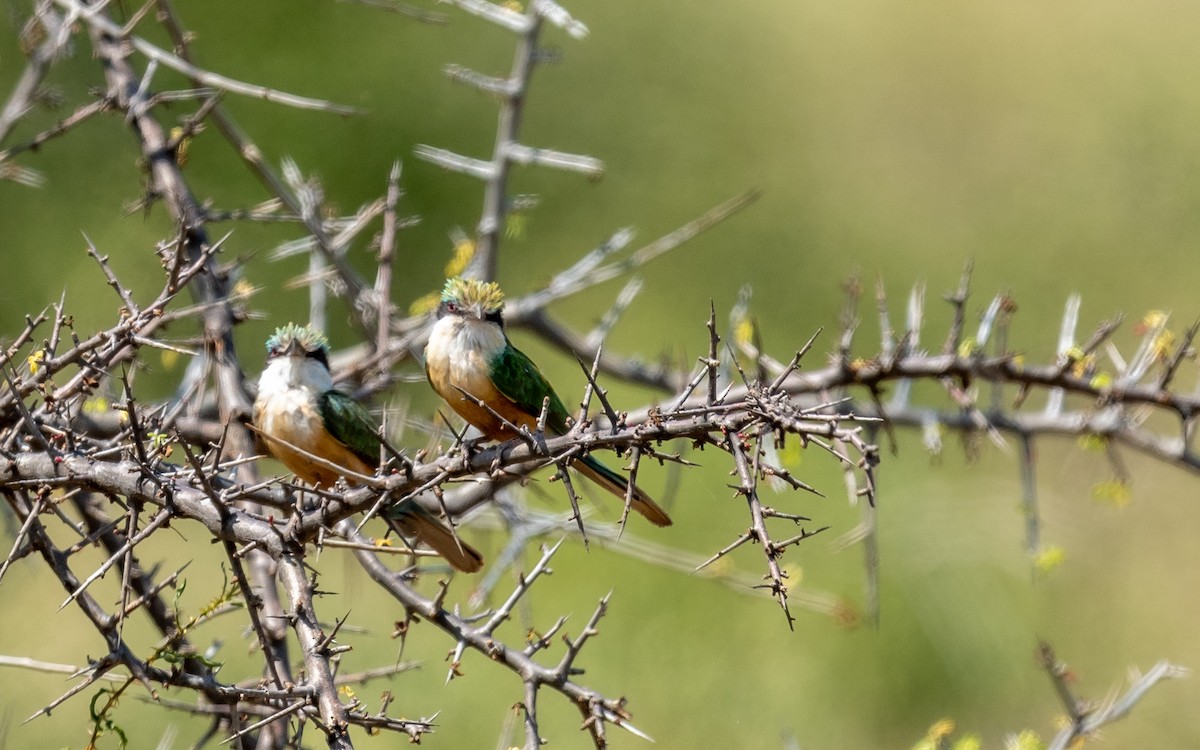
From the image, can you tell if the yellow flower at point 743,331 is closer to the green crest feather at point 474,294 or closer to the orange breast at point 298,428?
the green crest feather at point 474,294

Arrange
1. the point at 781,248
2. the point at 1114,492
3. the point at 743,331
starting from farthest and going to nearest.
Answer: the point at 781,248
the point at 743,331
the point at 1114,492

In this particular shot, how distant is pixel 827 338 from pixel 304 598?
29.3 feet

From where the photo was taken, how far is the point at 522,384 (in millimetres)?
5105

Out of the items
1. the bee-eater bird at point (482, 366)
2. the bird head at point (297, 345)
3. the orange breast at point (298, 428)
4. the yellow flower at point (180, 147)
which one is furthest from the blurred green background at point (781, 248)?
the yellow flower at point (180, 147)

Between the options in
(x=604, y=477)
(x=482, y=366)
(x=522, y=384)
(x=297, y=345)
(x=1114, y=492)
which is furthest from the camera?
(x=297, y=345)

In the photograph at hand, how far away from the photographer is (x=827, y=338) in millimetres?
11859

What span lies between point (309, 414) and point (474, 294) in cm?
78

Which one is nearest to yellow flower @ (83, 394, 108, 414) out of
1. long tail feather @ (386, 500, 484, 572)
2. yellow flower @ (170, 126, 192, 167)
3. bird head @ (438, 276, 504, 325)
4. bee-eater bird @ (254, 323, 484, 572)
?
bee-eater bird @ (254, 323, 484, 572)

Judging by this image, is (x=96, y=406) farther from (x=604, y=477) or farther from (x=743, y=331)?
(x=743, y=331)

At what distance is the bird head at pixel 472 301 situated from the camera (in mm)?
5156

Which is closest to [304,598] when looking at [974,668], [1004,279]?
[974,668]

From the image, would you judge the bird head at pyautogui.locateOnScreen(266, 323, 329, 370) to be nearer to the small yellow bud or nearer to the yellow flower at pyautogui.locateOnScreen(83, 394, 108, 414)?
the yellow flower at pyautogui.locateOnScreen(83, 394, 108, 414)

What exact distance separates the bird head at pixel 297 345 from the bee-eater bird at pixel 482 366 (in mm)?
572

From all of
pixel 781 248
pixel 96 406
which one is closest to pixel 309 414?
pixel 96 406
